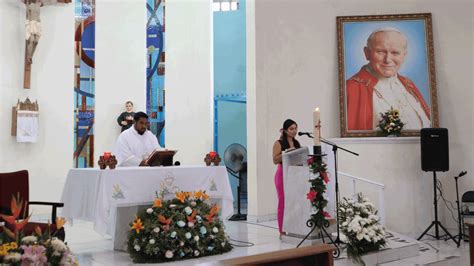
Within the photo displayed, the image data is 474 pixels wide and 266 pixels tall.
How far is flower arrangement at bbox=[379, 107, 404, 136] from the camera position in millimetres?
8086

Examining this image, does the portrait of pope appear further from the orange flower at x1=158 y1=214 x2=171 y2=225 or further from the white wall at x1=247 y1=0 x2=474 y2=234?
the orange flower at x1=158 y1=214 x2=171 y2=225

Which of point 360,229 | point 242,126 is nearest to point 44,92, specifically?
point 242,126

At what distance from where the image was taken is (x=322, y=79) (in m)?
8.76

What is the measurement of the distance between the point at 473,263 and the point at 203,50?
8.48 meters

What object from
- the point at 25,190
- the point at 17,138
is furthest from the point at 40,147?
the point at 25,190

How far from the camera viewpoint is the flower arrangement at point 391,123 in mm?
8086

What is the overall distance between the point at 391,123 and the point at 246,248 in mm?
3698

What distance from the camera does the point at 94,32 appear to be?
10.7 meters

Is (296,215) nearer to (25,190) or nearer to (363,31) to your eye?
(25,190)

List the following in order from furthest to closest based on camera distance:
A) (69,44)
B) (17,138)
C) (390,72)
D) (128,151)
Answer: (69,44)
(17,138)
(390,72)
(128,151)

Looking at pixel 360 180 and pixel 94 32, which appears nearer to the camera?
pixel 360 180

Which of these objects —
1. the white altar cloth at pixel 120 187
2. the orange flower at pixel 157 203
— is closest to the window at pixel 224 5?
the white altar cloth at pixel 120 187

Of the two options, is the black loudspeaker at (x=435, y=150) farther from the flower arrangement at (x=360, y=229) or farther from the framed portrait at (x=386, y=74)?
the flower arrangement at (x=360, y=229)

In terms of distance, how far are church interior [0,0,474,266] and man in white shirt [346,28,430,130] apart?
0.02 meters
